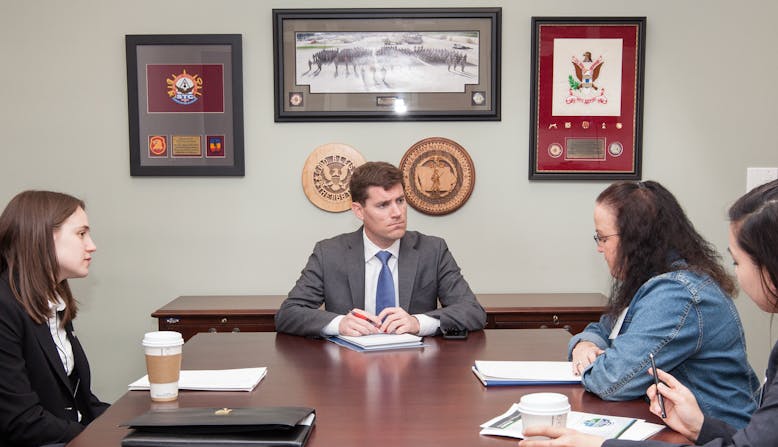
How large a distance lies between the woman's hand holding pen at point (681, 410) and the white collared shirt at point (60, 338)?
1.76 meters

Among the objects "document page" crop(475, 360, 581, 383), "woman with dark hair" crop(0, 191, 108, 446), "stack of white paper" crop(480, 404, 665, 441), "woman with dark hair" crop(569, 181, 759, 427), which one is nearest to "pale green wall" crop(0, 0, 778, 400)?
"woman with dark hair" crop(0, 191, 108, 446)

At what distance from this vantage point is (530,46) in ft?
13.3

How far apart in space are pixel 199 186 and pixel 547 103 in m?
1.92

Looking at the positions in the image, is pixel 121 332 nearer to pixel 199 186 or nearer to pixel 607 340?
pixel 199 186

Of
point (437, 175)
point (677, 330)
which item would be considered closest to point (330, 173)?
point (437, 175)

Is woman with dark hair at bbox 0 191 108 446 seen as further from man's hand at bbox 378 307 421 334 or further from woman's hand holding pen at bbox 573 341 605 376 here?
woman's hand holding pen at bbox 573 341 605 376

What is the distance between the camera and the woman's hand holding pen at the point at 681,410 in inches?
63.4

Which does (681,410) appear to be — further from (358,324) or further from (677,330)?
(358,324)

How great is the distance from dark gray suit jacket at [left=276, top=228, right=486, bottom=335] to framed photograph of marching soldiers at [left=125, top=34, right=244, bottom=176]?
1.15m

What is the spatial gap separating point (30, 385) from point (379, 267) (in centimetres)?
144

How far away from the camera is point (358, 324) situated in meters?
2.64

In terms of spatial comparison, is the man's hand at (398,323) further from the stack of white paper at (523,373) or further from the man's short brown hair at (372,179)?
the man's short brown hair at (372,179)

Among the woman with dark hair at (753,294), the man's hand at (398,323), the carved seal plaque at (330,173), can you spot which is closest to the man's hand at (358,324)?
the man's hand at (398,323)

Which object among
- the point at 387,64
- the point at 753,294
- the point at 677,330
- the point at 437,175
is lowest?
the point at 677,330
